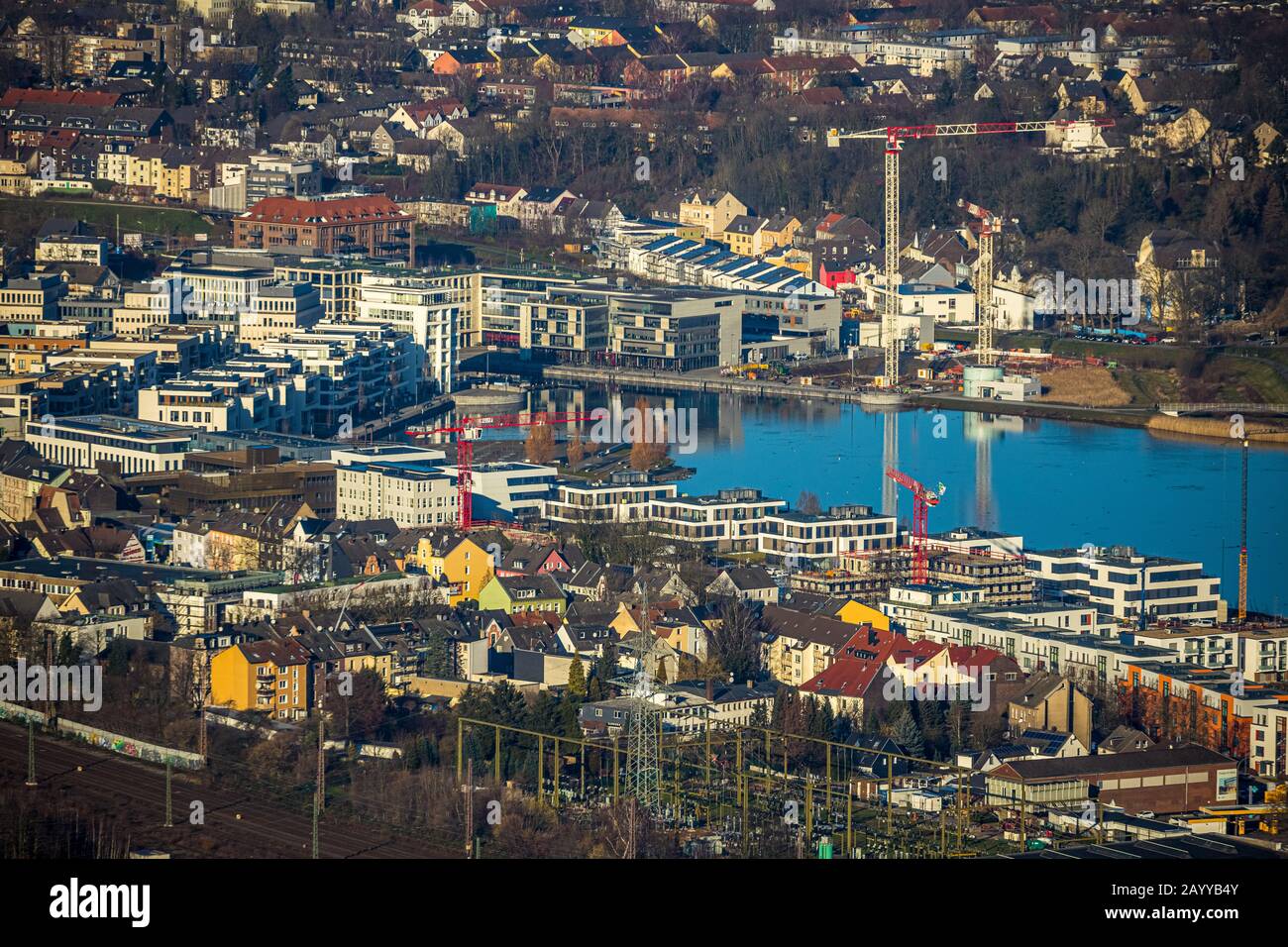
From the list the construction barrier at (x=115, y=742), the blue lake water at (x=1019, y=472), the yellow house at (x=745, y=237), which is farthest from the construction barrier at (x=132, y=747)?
the yellow house at (x=745, y=237)

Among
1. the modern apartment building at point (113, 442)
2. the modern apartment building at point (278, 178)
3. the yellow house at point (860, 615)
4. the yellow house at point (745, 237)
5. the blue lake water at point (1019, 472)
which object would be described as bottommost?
the blue lake water at point (1019, 472)

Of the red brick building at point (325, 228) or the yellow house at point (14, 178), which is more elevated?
the yellow house at point (14, 178)

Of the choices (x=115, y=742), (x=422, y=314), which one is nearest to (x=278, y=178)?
(x=422, y=314)

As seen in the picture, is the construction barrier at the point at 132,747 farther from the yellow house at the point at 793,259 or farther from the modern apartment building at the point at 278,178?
the modern apartment building at the point at 278,178

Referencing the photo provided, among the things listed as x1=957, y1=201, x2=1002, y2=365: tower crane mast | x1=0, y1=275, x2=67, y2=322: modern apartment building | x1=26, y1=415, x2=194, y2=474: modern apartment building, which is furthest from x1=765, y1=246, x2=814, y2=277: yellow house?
x1=26, y1=415, x2=194, y2=474: modern apartment building

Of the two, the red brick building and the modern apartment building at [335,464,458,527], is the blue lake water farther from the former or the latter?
the red brick building

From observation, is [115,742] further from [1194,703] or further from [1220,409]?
[1220,409]

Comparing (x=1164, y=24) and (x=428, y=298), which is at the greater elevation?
(x=1164, y=24)
